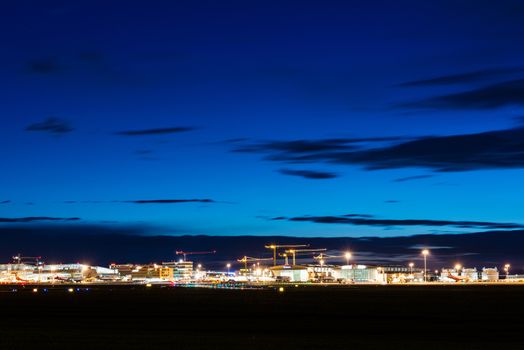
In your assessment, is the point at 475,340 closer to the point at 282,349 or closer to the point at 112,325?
the point at 282,349

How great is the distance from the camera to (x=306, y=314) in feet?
240

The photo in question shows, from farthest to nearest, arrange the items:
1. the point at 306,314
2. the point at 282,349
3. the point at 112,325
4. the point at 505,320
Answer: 1. the point at 306,314
2. the point at 505,320
3. the point at 112,325
4. the point at 282,349

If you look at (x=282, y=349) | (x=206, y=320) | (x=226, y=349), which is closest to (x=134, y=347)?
(x=226, y=349)

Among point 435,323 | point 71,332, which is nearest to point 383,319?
point 435,323

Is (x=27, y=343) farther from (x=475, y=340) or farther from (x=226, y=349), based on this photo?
(x=475, y=340)

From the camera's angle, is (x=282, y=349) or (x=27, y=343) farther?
(x=27, y=343)

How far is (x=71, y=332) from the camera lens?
52.0 meters

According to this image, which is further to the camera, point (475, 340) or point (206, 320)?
point (206, 320)

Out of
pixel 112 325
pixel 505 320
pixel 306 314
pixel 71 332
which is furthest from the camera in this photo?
pixel 306 314

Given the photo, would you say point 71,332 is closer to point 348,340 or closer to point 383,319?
point 348,340

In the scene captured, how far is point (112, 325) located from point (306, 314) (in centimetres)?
2088

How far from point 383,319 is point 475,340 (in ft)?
65.9

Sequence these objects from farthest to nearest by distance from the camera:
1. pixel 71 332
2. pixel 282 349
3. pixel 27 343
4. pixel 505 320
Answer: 1. pixel 505 320
2. pixel 71 332
3. pixel 27 343
4. pixel 282 349

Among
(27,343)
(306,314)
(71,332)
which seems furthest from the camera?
(306,314)
